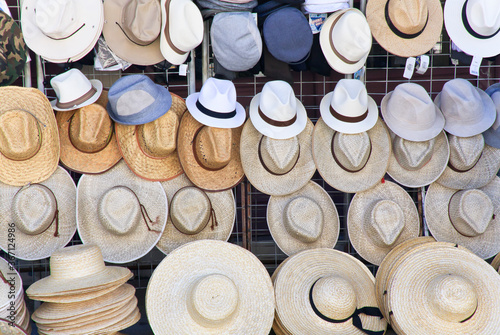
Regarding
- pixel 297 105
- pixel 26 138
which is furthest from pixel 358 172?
pixel 26 138

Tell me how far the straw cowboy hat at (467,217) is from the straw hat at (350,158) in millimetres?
513

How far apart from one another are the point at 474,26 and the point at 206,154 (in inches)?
90.1

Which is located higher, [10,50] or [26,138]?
[10,50]

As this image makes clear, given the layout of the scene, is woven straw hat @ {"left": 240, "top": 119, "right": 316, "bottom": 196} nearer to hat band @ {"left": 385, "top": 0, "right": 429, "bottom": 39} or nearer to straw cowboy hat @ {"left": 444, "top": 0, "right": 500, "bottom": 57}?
hat band @ {"left": 385, "top": 0, "right": 429, "bottom": 39}

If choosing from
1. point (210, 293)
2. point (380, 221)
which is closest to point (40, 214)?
point (210, 293)

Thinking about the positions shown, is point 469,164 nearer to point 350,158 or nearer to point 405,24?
point 350,158

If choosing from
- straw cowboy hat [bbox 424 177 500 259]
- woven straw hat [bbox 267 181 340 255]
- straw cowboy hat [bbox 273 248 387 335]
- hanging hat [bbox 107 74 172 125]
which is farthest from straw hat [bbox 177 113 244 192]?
straw cowboy hat [bbox 424 177 500 259]

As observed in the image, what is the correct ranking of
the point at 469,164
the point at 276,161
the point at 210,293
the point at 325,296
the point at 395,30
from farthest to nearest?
the point at 469,164, the point at 395,30, the point at 276,161, the point at 325,296, the point at 210,293

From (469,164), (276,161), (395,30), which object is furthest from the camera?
(469,164)

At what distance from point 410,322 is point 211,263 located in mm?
1406

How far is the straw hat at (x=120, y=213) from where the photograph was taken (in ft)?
13.0

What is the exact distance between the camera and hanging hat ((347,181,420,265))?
4.25 metres

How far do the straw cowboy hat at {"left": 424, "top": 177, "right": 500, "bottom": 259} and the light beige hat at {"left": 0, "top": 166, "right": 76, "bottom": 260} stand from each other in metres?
2.80

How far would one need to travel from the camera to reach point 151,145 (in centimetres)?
408
